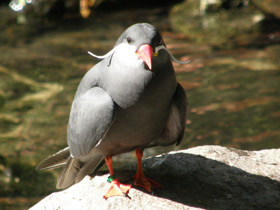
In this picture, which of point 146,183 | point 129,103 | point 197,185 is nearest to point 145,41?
point 129,103

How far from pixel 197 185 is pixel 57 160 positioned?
4.35ft

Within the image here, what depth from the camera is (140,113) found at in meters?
3.16

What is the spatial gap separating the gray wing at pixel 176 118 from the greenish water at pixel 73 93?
213 centimetres

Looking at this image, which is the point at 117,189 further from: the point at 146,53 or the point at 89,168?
the point at 146,53

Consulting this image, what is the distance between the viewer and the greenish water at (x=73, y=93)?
5.86 m

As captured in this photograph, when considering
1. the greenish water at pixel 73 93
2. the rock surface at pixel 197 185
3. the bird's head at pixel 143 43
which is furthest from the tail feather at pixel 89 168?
the greenish water at pixel 73 93

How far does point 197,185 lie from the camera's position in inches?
144

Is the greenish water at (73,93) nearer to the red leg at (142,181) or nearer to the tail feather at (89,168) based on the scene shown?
the tail feather at (89,168)

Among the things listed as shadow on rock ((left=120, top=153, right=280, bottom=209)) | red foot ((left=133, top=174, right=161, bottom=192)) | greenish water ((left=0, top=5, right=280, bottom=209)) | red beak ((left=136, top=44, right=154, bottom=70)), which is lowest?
greenish water ((left=0, top=5, right=280, bottom=209))

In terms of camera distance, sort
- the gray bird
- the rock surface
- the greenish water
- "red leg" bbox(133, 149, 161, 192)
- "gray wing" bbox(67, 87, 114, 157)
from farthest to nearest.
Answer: the greenish water < "red leg" bbox(133, 149, 161, 192) < the rock surface < "gray wing" bbox(67, 87, 114, 157) < the gray bird

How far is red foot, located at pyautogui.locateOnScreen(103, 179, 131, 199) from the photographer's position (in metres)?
3.46

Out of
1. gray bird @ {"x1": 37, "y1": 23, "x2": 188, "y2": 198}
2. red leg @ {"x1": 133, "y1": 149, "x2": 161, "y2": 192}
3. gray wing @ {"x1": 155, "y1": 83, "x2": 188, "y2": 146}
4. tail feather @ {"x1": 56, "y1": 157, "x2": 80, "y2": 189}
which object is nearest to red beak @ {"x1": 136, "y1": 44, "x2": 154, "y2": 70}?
gray bird @ {"x1": 37, "y1": 23, "x2": 188, "y2": 198}

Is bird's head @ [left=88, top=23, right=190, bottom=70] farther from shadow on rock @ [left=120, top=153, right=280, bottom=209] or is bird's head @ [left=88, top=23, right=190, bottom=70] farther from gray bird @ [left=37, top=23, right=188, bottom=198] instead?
shadow on rock @ [left=120, top=153, right=280, bottom=209]

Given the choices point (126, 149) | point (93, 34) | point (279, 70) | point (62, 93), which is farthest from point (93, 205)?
point (93, 34)
